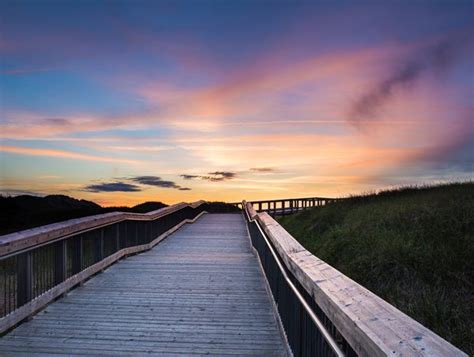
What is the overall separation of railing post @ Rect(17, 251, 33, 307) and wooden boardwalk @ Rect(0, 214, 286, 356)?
0.31 metres

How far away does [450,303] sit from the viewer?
7438mm

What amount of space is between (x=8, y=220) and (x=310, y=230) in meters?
27.6

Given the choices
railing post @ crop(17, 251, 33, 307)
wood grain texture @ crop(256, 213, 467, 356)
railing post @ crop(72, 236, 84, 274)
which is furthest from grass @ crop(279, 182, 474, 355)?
railing post @ crop(17, 251, 33, 307)

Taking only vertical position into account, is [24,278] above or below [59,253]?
below

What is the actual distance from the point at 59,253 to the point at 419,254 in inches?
275

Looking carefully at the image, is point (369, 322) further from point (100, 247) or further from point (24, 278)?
point (100, 247)

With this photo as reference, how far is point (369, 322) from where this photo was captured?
2043 millimetres

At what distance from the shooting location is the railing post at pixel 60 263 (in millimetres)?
6617

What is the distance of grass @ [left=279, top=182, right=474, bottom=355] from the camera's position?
6938mm

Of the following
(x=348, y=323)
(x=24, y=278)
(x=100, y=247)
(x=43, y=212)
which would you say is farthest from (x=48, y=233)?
(x=43, y=212)

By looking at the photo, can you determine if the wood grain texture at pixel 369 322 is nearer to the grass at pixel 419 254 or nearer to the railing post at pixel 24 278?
the grass at pixel 419 254

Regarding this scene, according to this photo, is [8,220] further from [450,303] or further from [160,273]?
[450,303]

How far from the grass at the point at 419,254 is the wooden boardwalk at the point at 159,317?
2.38 meters

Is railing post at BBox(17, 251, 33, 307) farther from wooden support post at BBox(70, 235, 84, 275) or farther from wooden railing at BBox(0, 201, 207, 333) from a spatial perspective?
wooden support post at BBox(70, 235, 84, 275)
